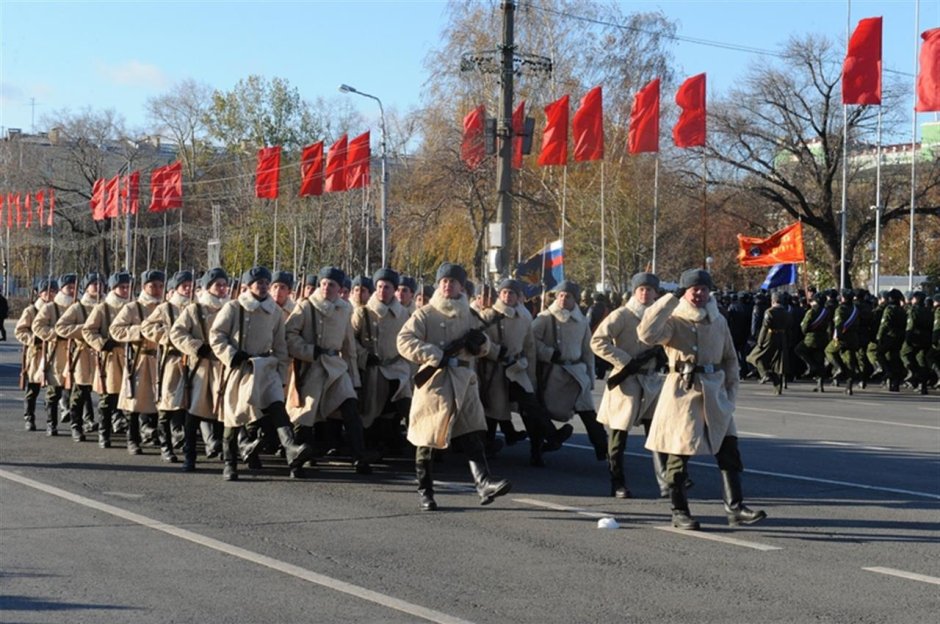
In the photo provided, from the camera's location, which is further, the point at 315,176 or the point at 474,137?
the point at 315,176

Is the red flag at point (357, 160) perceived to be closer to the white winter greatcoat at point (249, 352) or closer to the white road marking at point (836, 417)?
the white road marking at point (836, 417)

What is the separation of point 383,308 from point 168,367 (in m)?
2.30

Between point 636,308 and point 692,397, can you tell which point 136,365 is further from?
point 692,397

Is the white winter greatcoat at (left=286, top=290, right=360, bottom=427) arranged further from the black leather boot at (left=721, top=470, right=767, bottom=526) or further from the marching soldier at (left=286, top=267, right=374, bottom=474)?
the black leather boot at (left=721, top=470, right=767, bottom=526)

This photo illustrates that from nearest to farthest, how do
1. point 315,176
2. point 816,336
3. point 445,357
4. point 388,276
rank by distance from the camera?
point 445,357 < point 388,276 < point 816,336 < point 315,176

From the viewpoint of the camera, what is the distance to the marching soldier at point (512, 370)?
12906 mm

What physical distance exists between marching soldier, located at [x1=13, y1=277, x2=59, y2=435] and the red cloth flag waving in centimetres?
1807

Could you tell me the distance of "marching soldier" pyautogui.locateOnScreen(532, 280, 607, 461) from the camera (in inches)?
517

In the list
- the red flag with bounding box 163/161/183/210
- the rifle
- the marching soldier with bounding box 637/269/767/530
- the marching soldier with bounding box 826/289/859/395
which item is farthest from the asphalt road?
the red flag with bounding box 163/161/183/210

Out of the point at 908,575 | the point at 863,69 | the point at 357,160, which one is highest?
the point at 863,69

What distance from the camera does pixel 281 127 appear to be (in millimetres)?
69750

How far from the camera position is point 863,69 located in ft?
100

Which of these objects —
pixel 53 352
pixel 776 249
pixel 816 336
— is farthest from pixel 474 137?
pixel 53 352

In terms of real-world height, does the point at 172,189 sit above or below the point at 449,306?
above
